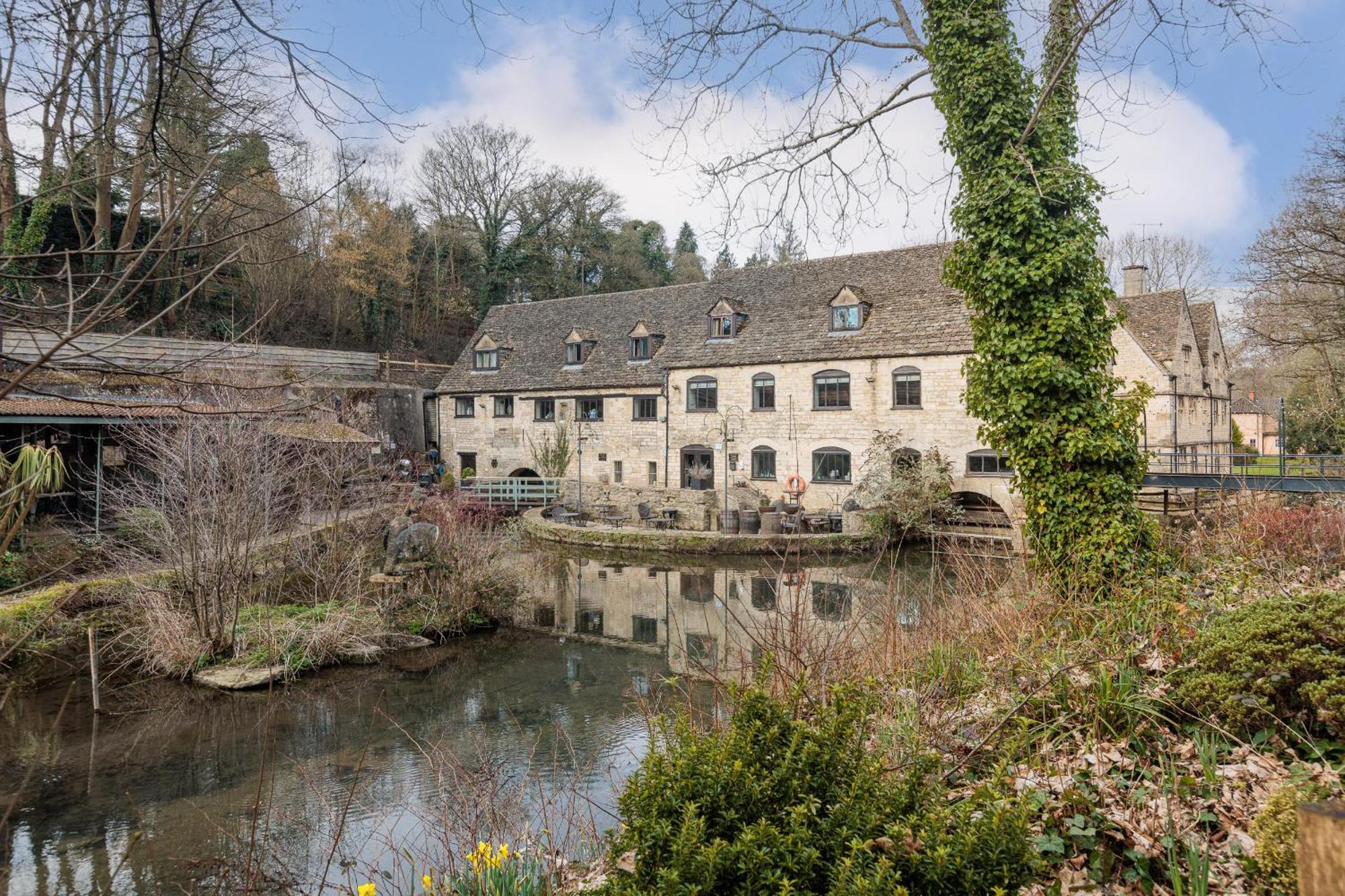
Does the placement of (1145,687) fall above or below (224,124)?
below

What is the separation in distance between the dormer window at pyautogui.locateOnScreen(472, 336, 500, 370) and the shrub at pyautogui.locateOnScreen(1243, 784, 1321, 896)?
30280 millimetres

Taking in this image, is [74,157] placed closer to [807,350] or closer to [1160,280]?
[807,350]

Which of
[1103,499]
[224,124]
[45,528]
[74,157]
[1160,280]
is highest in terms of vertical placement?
[1160,280]

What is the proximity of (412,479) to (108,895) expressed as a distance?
1042 inches

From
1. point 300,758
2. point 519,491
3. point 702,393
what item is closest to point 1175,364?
point 702,393

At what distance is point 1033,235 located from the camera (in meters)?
7.82

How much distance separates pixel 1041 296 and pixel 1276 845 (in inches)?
243

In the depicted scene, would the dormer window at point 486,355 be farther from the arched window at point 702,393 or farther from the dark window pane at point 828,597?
the dark window pane at point 828,597

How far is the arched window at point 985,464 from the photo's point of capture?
20.2 meters

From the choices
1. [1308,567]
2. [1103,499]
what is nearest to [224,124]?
[1103,499]

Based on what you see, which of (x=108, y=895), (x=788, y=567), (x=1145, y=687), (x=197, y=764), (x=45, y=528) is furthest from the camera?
(x=788, y=567)

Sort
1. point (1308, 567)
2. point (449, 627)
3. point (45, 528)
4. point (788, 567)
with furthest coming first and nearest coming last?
point (788, 567) → point (45, 528) → point (449, 627) → point (1308, 567)

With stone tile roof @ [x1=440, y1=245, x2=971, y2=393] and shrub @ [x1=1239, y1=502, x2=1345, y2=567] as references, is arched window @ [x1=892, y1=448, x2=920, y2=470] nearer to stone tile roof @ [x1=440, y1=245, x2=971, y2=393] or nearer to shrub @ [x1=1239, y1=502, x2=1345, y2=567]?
stone tile roof @ [x1=440, y1=245, x2=971, y2=393]

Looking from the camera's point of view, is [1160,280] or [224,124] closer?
[224,124]
